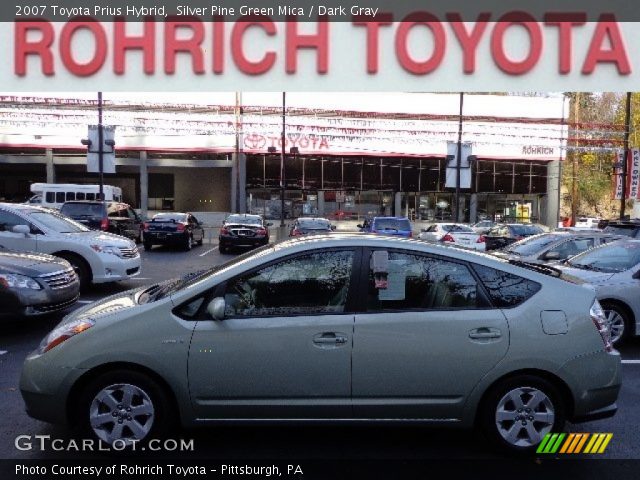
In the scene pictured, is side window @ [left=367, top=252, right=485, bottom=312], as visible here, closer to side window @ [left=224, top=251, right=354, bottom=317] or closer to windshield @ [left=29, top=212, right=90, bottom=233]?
side window @ [left=224, top=251, right=354, bottom=317]

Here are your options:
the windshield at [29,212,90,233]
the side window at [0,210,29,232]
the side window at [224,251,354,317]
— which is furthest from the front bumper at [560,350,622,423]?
the side window at [0,210,29,232]

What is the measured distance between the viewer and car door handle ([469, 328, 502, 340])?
3621 millimetres

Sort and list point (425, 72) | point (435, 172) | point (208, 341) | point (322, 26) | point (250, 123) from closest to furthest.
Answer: point (208, 341)
point (322, 26)
point (425, 72)
point (250, 123)
point (435, 172)

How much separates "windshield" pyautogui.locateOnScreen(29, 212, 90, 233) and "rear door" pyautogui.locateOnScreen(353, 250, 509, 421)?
7894 millimetres

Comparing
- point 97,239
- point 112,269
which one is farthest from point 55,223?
point 112,269

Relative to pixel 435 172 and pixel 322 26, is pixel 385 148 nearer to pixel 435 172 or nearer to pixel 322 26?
pixel 435 172

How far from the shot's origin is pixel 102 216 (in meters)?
17.7

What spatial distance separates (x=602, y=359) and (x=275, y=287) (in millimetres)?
2248

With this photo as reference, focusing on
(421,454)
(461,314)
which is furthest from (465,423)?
(461,314)

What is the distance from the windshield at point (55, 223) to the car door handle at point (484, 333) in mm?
8336

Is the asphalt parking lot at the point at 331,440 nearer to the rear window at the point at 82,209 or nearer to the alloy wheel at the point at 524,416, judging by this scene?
the alloy wheel at the point at 524,416

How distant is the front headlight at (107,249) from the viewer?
31.8 ft

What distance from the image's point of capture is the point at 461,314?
3.67m

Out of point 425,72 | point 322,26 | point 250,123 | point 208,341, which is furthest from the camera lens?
point 250,123
